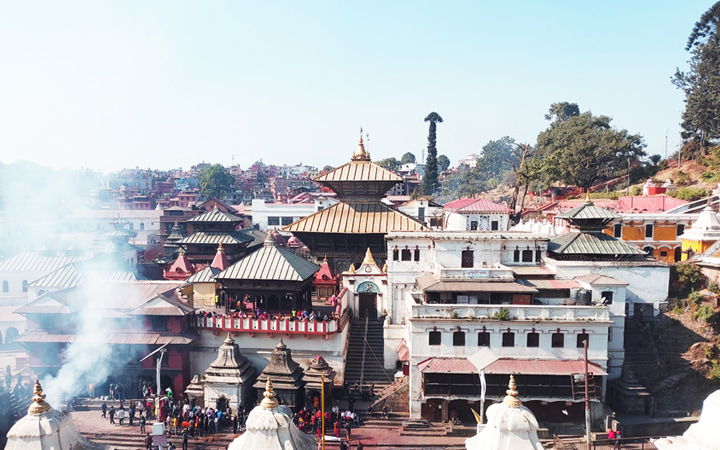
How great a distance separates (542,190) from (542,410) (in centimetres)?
5014

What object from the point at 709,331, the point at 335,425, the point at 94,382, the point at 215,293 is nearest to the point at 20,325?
the point at 94,382

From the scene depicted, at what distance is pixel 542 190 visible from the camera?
72000 mm

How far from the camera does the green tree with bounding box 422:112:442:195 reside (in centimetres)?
10000

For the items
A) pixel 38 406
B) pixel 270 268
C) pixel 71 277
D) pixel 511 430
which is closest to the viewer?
pixel 38 406

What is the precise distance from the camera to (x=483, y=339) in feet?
86.1

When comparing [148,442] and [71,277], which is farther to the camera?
[71,277]

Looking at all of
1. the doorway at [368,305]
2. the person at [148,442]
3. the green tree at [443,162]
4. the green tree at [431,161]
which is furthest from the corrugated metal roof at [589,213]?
the green tree at [443,162]

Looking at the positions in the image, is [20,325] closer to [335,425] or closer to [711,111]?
[335,425]

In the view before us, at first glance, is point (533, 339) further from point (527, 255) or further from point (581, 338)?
point (527, 255)

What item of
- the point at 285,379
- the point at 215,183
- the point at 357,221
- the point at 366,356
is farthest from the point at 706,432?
the point at 215,183

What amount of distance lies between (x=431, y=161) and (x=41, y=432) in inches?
3714

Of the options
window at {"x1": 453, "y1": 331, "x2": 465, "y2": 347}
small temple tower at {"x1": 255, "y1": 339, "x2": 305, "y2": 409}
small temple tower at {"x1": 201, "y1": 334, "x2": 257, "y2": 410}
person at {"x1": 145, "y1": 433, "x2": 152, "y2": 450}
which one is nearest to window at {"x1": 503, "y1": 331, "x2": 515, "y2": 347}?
window at {"x1": 453, "y1": 331, "x2": 465, "y2": 347}

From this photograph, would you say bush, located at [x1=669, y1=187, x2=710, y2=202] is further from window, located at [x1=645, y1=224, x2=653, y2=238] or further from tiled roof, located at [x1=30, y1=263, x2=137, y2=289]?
tiled roof, located at [x1=30, y1=263, x2=137, y2=289]

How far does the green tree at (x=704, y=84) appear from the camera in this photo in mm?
61156
